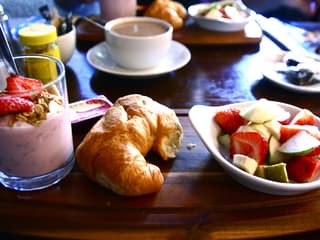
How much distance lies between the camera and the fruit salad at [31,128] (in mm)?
514

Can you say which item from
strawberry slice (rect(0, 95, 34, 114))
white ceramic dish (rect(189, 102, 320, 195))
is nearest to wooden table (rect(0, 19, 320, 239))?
white ceramic dish (rect(189, 102, 320, 195))

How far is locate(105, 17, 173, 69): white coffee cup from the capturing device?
2.98ft

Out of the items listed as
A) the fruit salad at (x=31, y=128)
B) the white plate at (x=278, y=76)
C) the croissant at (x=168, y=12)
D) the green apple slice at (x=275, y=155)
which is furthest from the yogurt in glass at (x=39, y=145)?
the croissant at (x=168, y=12)

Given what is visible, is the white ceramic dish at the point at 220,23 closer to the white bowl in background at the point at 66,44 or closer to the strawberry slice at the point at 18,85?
the white bowl in background at the point at 66,44

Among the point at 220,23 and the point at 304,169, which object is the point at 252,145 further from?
the point at 220,23

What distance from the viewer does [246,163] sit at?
57 cm

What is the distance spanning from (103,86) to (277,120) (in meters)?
0.45

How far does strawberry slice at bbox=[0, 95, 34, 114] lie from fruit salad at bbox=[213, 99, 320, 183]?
328 mm

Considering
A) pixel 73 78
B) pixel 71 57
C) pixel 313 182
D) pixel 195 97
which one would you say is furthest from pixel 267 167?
pixel 71 57

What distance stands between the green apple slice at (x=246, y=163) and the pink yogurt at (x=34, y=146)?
28 centimetres

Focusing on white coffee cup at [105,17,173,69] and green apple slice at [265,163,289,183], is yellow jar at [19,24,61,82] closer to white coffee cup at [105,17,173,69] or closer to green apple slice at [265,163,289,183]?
white coffee cup at [105,17,173,69]

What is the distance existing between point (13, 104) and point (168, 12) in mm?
849

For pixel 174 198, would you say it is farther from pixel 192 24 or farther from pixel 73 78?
pixel 192 24

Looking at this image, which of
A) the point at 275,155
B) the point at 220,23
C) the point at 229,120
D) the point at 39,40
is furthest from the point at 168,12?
the point at 275,155
